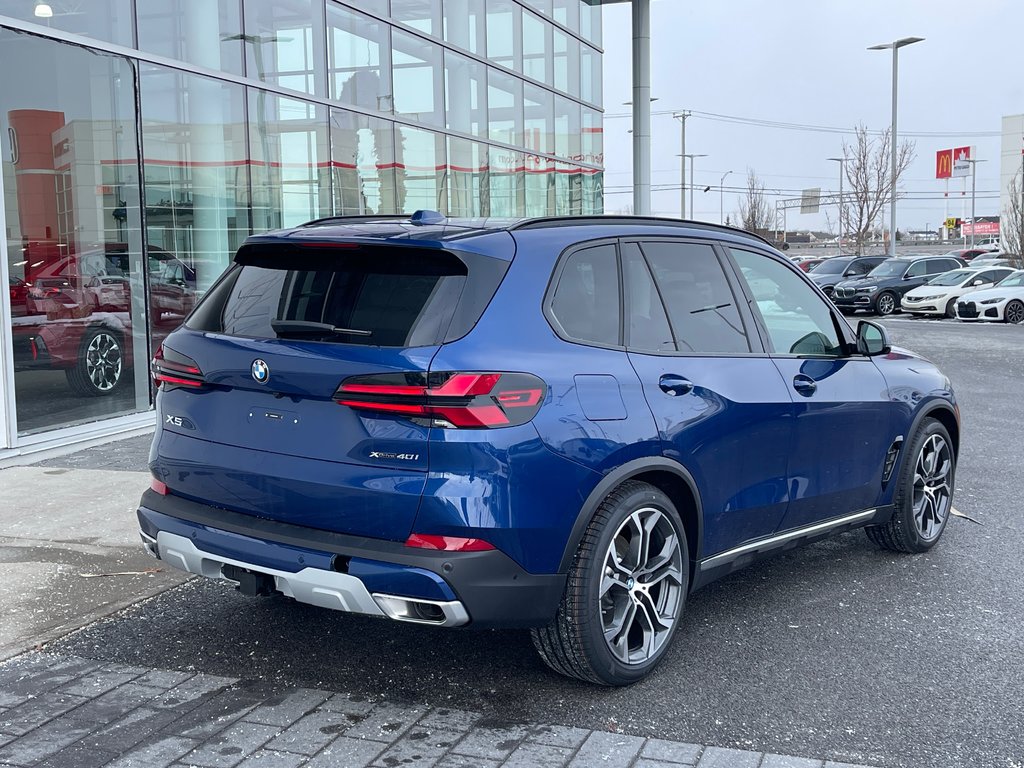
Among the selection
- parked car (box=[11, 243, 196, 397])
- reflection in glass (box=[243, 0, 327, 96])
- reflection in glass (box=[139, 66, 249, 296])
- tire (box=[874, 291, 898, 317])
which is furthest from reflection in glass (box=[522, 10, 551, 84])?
tire (box=[874, 291, 898, 317])

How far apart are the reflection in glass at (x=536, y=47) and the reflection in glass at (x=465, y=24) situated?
183cm

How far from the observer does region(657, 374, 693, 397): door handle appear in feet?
13.9

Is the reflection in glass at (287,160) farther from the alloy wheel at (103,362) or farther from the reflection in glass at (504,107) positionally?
the reflection in glass at (504,107)

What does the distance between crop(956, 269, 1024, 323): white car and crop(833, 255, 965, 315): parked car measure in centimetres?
354

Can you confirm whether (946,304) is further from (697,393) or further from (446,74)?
(697,393)

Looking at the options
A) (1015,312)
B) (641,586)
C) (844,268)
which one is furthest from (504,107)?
(844,268)

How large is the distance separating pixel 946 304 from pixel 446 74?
17038 millimetres

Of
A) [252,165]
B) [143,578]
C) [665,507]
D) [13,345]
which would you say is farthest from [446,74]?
[665,507]

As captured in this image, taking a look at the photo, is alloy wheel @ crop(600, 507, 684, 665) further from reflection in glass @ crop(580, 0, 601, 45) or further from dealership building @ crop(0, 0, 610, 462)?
reflection in glass @ crop(580, 0, 601, 45)

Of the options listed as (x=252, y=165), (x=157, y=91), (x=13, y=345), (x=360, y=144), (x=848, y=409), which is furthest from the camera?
(x=360, y=144)

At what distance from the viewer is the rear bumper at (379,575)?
3.57 meters

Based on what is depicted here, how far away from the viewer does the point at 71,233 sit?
9.95 meters

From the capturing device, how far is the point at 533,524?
369cm

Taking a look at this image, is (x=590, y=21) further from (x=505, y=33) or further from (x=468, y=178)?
(x=468, y=178)
